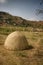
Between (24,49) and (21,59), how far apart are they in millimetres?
3084

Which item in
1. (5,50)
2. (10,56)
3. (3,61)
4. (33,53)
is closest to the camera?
(3,61)

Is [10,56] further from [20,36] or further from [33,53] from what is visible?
[20,36]

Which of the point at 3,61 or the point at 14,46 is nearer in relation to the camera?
the point at 3,61

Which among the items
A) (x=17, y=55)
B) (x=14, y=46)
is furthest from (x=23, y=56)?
(x=14, y=46)

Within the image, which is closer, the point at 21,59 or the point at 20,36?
the point at 21,59

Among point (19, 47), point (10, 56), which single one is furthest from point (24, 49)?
point (10, 56)

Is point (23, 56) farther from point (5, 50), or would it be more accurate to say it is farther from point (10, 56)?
point (5, 50)

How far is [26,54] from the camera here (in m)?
13.2

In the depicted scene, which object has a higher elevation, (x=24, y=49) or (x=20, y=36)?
(x=20, y=36)

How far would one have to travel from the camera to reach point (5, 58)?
11922 millimetres

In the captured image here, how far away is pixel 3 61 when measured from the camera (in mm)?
11258

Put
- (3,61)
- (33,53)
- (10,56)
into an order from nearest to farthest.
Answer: (3,61), (10,56), (33,53)

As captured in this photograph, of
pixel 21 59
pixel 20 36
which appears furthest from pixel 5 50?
pixel 21 59

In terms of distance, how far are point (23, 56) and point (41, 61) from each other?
4.67 feet
